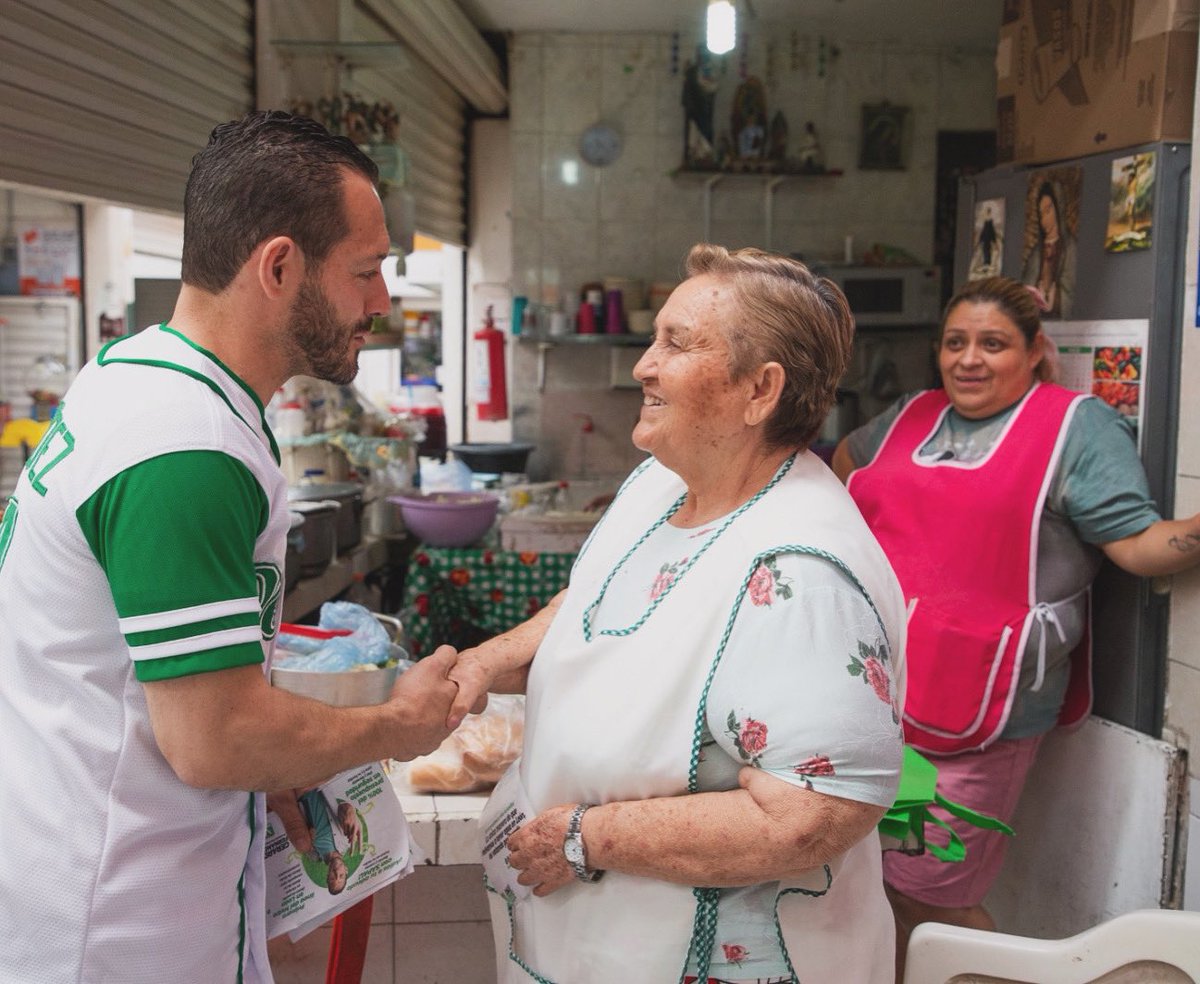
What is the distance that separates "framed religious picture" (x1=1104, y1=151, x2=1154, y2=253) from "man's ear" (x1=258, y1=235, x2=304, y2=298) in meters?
2.19

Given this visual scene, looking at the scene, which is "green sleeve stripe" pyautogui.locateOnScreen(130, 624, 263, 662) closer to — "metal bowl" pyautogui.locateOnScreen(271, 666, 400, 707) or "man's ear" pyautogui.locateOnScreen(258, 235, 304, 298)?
"man's ear" pyautogui.locateOnScreen(258, 235, 304, 298)

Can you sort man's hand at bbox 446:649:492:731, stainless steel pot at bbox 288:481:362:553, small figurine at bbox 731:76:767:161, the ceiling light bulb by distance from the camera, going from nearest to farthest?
1. man's hand at bbox 446:649:492:731
2. the ceiling light bulb
3. stainless steel pot at bbox 288:481:362:553
4. small figurine at bbox 731:76:767:161

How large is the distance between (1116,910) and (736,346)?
2.07 m

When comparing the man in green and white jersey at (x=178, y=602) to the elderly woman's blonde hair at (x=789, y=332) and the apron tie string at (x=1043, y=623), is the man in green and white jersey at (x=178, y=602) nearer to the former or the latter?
the elderly woman's blonde hair at (x=789, y=332)

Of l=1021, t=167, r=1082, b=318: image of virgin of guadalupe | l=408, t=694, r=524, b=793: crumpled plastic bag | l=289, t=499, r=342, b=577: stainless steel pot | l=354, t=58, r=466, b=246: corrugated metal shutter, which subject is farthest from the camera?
l=354, t=58, r=466, b=246: corrugated metal shutter

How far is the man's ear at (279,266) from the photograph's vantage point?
1309 mm

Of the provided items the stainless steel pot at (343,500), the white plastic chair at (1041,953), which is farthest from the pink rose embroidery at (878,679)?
the stainless steel pot at (343,500)

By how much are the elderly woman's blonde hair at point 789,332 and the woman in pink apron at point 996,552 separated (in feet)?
3.84

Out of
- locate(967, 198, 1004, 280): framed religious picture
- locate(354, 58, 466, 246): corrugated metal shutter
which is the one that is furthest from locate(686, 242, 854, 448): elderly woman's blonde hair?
locate(354, 58, 466, 246): corrugated metal shutter

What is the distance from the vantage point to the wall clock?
21.3 ft

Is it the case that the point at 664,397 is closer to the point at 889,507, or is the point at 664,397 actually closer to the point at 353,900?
the point at 353,900

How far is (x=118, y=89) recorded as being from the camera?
302 cm

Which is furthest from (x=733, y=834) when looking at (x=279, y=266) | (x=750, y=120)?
(x=750, y=120)

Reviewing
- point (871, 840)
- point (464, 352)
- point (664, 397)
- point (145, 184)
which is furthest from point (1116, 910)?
point (464, 352)
